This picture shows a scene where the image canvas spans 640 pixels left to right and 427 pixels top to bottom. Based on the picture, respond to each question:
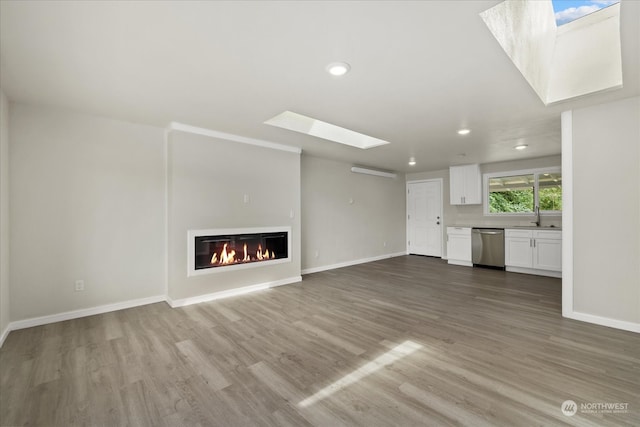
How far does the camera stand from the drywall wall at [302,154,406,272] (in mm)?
5551

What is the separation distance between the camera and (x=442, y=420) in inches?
62.4

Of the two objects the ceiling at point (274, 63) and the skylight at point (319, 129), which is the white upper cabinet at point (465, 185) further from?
the skylight at point (319, 129)

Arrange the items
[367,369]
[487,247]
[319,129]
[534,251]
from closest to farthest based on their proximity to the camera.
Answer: [367,369]
[319,129]
[534,251]
[487,247]

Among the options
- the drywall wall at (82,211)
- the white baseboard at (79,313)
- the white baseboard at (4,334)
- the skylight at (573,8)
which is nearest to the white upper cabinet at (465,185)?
the skylight at (573,8)

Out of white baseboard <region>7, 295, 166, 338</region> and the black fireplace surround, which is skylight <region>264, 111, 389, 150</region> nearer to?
the black fireplace surround

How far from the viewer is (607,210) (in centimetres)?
295

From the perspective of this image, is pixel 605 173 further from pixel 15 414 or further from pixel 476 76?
pixel 15 414

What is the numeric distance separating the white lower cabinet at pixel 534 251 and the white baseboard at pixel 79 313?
6287 millimetres

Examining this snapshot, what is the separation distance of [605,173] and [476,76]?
1.98 meters

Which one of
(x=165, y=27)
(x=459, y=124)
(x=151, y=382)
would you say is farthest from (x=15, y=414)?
(x=459, y=124)

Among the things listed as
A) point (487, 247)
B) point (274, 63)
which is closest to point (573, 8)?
point (274, 63)

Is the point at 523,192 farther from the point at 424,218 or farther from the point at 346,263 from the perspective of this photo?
the point at 346,263

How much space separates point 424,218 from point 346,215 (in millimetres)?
2617

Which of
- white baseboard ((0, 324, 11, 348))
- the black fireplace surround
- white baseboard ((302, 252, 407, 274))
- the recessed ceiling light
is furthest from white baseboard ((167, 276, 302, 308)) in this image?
the recessed ceiling light
